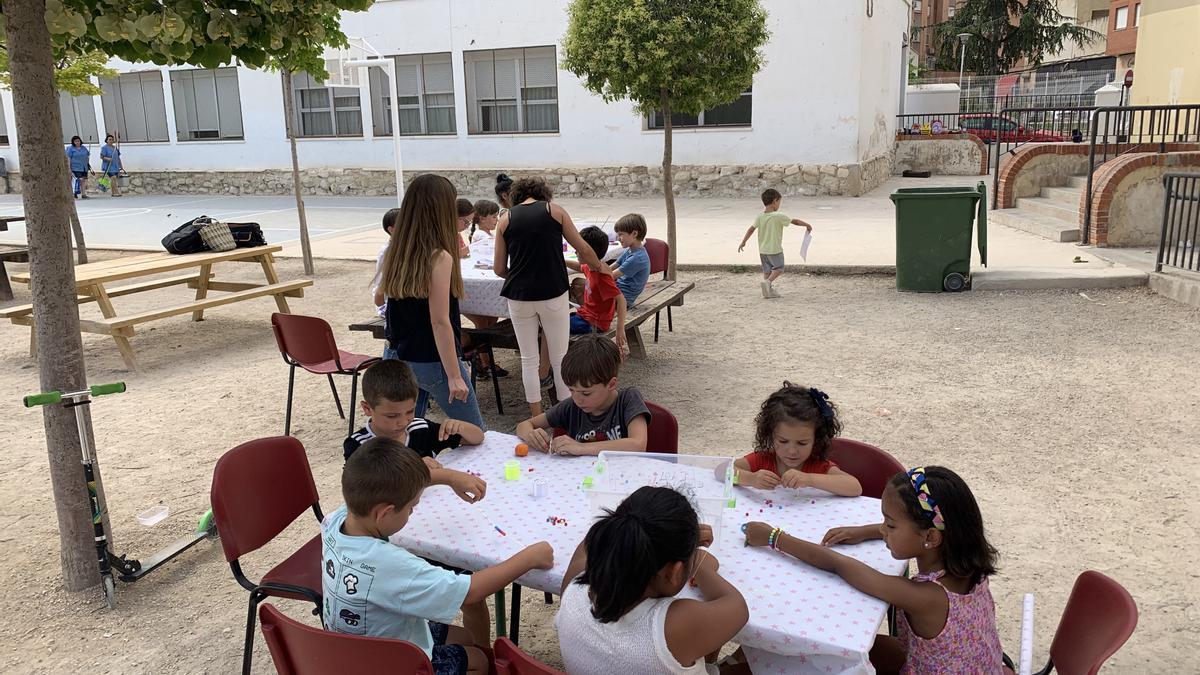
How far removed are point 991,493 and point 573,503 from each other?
2606 millimetres

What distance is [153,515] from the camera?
4242 mm

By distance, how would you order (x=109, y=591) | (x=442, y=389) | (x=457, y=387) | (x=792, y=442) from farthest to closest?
(x=442, y=389) < (x=457, y=387) < (x=109, y=591) < (x=792, y=442)

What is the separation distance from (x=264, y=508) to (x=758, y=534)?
5.47ft

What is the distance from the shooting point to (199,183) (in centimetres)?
2345

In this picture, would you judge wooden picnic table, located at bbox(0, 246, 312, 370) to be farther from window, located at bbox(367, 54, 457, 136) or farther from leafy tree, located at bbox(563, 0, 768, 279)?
window, located at bbox(367, 54, 457, 136)

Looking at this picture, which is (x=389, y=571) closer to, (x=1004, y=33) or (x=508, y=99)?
(x=508, y=99)

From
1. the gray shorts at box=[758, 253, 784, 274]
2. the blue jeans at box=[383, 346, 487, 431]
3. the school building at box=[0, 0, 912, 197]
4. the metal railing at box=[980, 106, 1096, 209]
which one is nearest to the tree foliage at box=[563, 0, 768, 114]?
the gray shorts at box=[758, 253, 784, 274]

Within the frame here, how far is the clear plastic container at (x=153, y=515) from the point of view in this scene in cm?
419

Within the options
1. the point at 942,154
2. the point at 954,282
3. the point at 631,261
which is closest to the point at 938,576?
the point at 631,261

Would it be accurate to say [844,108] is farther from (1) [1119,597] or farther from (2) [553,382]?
(1) [1119,597]

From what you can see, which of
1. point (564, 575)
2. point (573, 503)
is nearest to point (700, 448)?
point (573, 503)

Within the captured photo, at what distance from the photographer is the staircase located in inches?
456

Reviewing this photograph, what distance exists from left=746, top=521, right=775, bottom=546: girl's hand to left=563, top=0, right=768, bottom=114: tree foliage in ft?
21.9

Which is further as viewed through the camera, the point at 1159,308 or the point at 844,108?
the point at 844,108
